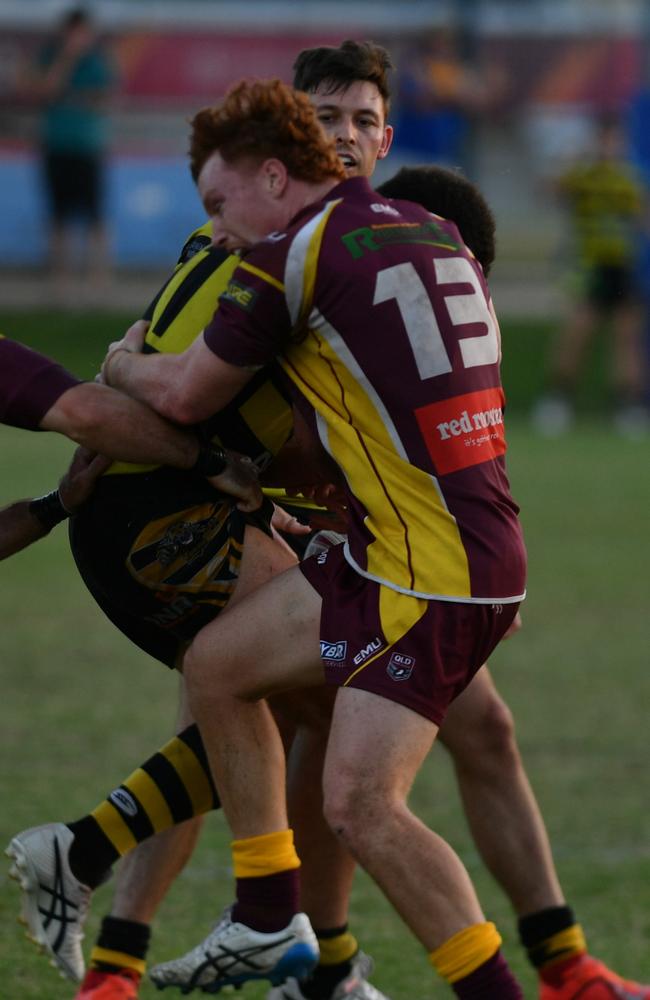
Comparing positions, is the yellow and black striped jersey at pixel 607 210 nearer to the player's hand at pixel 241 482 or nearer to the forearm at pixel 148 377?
the player's hand at pixel 241 482

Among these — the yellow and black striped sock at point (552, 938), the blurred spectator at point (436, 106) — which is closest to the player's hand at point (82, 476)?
the yellow and black striped sock at point (552, 938)

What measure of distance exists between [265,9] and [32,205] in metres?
5.23

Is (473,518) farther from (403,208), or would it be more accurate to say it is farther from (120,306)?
(120,306)

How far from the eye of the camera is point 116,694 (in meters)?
8.02

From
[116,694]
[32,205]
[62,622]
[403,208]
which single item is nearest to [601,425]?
[32,205]

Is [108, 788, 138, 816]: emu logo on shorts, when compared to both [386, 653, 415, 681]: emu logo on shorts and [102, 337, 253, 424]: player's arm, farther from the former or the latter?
[102, 337, 253, 424]: player's arm

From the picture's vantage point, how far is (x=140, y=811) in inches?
174

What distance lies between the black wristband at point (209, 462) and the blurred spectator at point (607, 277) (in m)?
12.8

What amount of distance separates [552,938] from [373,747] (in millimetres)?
1117

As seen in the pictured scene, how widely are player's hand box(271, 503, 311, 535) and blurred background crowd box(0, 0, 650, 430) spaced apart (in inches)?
414

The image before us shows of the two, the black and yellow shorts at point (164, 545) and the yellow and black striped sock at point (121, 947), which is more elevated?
the black and yellow shorts at point (164, 545)

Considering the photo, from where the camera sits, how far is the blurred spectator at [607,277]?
16797 mm

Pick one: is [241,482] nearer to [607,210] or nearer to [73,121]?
[607,210]

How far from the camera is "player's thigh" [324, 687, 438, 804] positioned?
3760mm
